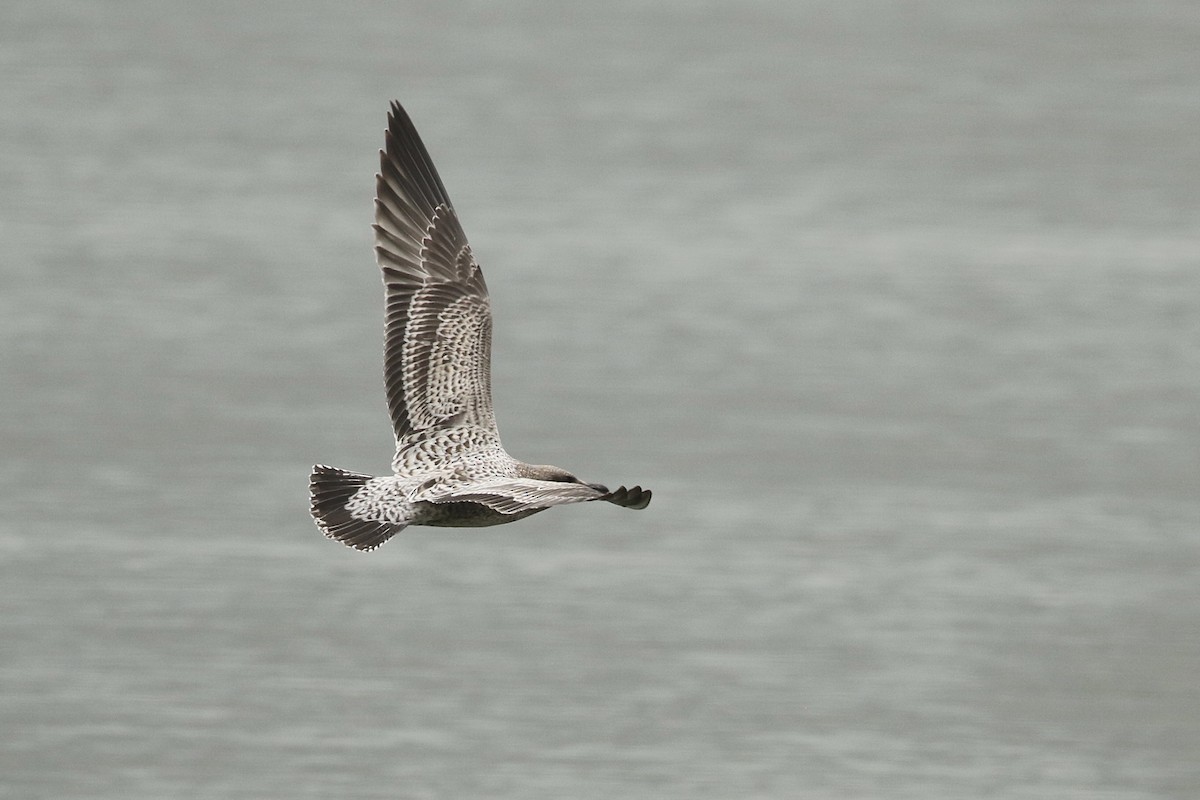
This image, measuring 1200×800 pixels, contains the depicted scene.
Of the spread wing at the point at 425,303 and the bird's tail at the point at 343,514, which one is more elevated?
the spread wing at the point at 425,303

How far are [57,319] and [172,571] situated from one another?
3512mm

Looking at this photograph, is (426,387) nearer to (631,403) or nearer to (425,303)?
(425,303)

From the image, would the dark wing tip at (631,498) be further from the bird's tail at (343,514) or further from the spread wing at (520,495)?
the bird's tail at (343,514)

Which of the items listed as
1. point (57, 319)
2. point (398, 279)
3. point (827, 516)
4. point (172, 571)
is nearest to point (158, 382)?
point (57, 319)

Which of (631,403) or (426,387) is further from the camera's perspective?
(631,403)

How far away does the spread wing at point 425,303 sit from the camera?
23.0 feet

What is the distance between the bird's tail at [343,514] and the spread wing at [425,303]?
0.32 metres

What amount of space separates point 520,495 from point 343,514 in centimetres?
92

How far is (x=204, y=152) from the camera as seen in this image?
54.9 feet

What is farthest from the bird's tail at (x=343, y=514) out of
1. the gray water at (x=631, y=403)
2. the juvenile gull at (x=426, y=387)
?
the gray water at (x=631, y=403)

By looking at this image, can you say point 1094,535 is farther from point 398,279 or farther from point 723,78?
point 723,78

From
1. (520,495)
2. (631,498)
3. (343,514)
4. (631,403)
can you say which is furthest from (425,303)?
(631,403)

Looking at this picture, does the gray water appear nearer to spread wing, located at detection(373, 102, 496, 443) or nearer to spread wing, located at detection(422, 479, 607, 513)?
spread wing, located at detection(373, 102, 496, 443)

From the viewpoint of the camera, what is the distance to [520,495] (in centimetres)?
582
